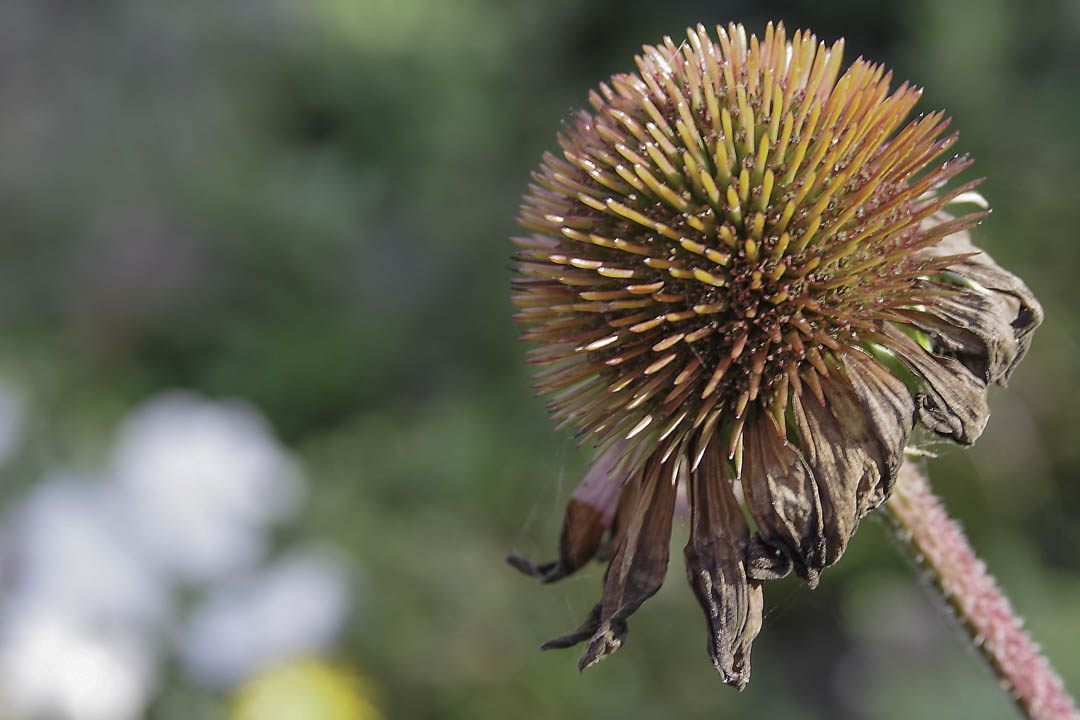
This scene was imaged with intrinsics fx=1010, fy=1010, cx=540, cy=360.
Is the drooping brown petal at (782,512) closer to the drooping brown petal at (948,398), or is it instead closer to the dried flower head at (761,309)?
the dried flower head at (761,309)

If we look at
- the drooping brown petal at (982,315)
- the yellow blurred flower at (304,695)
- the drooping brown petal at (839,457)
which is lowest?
the yellow blurred flower at (304,695)

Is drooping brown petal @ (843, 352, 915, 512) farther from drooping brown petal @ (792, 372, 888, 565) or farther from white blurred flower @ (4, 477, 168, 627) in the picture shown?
white blurred flower @ (4, 477, 168, 627)

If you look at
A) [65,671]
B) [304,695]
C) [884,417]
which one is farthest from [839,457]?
[65,671]

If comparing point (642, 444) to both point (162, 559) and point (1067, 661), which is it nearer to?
point (1067, 661)

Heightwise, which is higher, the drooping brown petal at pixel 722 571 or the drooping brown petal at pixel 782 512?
the drooping brown petal at pixel 782 512

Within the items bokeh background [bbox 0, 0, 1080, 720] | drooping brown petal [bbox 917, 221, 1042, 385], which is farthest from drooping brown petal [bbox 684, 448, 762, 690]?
bokeh background [bbox 0, 0, 1080, 720]

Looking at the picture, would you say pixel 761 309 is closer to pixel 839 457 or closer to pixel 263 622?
pixel 839 457

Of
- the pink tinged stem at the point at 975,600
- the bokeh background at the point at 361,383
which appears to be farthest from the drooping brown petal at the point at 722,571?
the bokeh background at the point at 361,383
